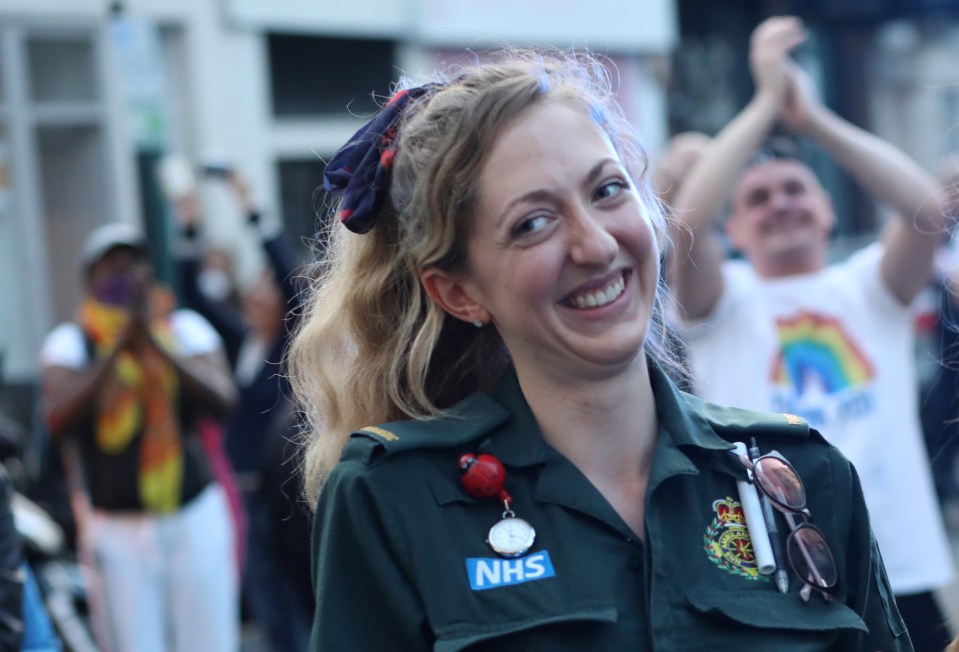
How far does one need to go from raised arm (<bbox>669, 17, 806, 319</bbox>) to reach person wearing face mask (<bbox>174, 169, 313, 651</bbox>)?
6.26 feet

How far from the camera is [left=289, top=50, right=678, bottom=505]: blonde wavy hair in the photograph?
8.08ft

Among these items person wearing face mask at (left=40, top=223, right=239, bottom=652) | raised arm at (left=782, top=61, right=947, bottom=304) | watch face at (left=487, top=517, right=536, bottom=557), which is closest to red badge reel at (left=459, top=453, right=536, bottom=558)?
watch face at (left=487, top=517, right=536, bottom=557)

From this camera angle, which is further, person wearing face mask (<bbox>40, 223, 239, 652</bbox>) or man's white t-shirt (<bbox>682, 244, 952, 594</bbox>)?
person wearing face mask (<bbox>40, 223, 239, 652</bbox>)

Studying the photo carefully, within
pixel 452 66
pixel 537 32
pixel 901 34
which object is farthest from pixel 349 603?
pixel 901 34

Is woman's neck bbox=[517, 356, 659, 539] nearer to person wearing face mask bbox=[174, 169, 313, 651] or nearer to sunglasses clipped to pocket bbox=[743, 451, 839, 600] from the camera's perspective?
sunglasses clipped to pocket bbox=[743, 451, 839, 600]

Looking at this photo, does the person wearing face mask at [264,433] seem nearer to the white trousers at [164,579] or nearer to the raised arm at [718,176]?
the white trousers at [164,579]

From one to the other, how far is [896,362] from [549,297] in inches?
101

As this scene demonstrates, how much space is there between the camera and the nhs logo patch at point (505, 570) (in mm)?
2232

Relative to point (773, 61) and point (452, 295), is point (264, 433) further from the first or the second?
point (452, 295)

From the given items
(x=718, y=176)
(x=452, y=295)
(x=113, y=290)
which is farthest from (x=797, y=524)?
(x=113, y=290)

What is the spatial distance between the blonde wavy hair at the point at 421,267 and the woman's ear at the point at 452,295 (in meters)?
0.02

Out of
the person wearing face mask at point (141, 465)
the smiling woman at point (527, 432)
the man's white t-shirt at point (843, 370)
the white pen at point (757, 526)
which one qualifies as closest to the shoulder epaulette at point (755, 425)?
the smiling woman at point (527, 432)

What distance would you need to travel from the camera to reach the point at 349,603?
7.41 feet

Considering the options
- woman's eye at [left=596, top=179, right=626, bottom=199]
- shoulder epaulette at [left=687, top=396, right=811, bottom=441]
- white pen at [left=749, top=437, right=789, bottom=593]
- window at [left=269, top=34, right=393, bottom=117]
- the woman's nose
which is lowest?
white pen at [left=749, top=437, right=789, bottom=593]
